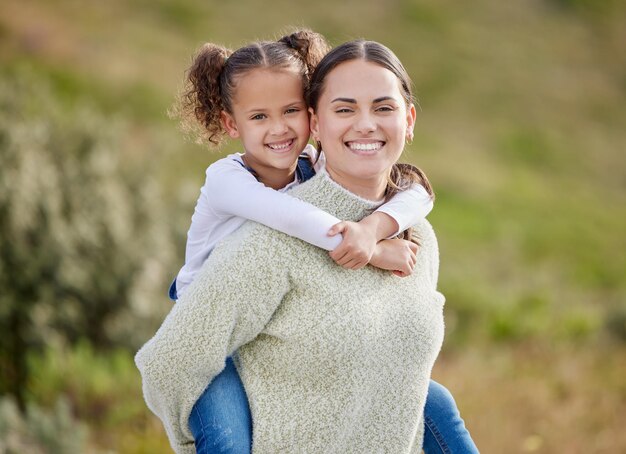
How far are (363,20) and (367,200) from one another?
24.8m

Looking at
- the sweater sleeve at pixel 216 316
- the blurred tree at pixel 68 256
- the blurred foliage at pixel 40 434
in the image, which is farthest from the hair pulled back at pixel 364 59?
the blurred tree at pixel 68 256

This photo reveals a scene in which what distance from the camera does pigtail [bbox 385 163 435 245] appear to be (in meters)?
2.74

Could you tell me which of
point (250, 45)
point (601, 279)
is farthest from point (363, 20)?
point (250, 45)

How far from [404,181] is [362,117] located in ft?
1.40

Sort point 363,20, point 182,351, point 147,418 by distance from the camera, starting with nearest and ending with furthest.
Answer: point 182,351 < point 147,418 < point 363,20

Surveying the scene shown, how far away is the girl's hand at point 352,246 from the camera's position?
2.42 meters

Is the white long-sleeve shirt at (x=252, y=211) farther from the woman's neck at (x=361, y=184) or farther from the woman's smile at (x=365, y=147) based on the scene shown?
the woman's smile at (x=365, y=147)

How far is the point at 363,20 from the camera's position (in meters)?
26.5

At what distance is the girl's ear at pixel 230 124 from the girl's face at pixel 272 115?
4.4 inches

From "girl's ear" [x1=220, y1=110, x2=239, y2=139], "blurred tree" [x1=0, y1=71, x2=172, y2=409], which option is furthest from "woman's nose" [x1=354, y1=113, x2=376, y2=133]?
"blurred tree" [x1=0, y1=71, x2=172, y2=409]

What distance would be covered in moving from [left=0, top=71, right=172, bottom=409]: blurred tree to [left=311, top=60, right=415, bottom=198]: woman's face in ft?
15.1

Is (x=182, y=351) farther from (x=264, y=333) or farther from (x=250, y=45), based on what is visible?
(x=250, y=45)

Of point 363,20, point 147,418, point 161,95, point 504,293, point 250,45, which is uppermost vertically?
point 363,20

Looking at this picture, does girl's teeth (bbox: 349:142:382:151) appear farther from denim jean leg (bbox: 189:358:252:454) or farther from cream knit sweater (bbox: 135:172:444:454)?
denim jean leg (bbox: 189:358:252:454)
